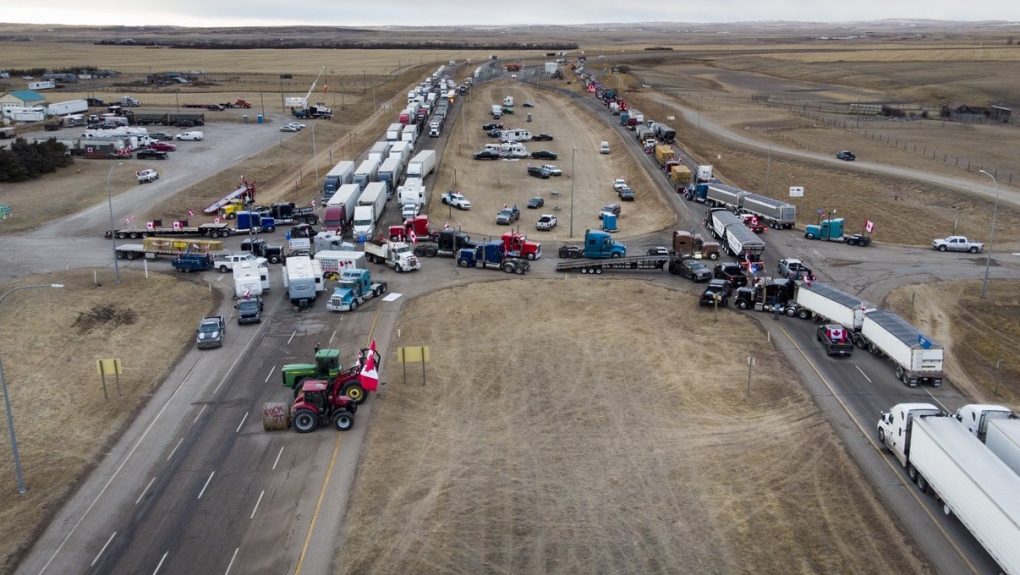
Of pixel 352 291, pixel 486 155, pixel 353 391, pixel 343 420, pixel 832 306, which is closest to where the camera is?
pixel 343 420

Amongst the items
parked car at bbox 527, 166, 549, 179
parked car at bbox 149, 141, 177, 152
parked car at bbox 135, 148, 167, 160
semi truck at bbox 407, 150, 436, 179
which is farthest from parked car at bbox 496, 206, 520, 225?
parked car at bbox 149, 141, 177, 152

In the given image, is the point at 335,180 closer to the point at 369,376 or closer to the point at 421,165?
the point at 421,165

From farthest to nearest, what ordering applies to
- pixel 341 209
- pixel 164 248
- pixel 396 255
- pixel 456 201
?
pixel 456 201 < pixel 341 209 < pixel 164 248 < pixel 396 255

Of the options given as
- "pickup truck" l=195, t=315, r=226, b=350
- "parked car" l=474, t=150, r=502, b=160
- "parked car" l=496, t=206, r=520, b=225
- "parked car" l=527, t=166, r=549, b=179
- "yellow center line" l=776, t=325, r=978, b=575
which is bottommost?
"yellow center line" l=776, t=325, r=978, b=575

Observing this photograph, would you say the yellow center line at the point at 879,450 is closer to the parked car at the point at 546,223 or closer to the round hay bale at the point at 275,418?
the round hay bale at the point at 275,418

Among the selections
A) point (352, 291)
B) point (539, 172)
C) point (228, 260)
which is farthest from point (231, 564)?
point (539, 172)

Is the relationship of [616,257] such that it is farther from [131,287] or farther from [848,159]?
[848,159]

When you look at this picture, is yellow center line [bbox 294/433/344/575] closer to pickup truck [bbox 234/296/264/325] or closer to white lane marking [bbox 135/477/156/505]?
white lane marking [bbox 135/477/156/505]
